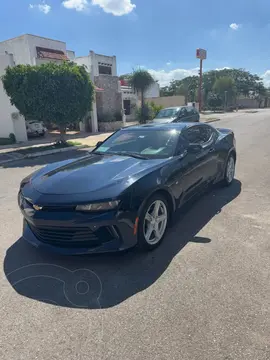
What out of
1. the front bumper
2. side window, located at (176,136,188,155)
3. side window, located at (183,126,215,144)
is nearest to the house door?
side window, located at (183,126,215,144)

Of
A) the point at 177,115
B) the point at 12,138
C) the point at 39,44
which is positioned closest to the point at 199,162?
the point at 177,115

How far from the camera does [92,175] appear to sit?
11.1 feet

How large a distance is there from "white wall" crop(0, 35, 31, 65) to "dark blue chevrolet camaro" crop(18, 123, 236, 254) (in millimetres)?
23023

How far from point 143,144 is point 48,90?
936 centimetres

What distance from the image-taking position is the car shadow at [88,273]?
2668mm

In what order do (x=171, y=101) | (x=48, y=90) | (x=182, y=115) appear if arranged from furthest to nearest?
1. (x=171, y=101)
2. (x=182, y=115)
3. (x=48, y=90)

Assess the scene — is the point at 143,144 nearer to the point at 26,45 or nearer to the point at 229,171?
the point at 229,171

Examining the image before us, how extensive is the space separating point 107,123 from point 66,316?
69.2ft

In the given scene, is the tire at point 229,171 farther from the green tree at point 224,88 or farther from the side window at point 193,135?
the green tree at point 224,88

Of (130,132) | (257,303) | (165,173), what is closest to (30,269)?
(165,173)

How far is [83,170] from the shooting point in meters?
3.62

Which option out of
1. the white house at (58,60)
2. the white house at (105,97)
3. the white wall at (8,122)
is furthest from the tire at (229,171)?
the white house at (105,97)

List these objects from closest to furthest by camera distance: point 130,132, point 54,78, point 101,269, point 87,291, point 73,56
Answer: point 87,291 → point 101,269 → point 130,132 → point 54,78 → point 73,56

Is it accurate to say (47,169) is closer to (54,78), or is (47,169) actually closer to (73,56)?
(54,78)
